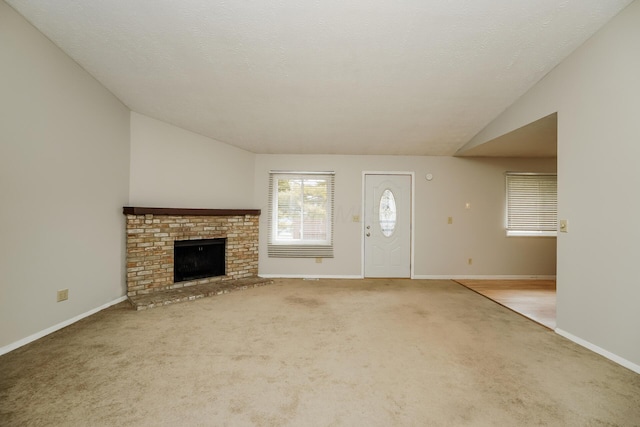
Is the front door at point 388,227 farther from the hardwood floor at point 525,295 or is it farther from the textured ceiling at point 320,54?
the textured ceiling at point 320,54

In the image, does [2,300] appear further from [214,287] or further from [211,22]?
[211,22]

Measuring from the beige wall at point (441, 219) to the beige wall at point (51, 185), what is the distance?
2511mm

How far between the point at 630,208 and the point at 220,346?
352 centimetres

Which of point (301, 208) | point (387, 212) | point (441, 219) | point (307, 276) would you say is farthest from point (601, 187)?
point (307, 276)

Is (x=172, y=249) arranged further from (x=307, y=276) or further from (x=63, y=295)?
(x=307, y=276)

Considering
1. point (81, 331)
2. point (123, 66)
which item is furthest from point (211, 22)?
point (81, 331)

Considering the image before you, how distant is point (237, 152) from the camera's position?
542 cm

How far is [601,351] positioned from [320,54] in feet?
12.0

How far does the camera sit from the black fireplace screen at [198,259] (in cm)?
457

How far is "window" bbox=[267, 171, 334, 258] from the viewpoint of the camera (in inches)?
225

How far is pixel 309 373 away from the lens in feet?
7.17

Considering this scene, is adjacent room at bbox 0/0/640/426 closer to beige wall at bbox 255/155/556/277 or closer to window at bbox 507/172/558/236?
beige wall at bbox 255/155/556/277

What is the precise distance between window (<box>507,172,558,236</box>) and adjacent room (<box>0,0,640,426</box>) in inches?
46.2

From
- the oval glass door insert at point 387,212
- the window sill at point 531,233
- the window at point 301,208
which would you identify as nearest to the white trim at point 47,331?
the window at point 301,208
